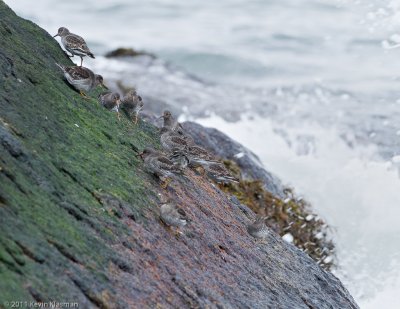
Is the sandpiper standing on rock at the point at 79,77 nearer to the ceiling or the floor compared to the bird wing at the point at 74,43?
nearer to the floor

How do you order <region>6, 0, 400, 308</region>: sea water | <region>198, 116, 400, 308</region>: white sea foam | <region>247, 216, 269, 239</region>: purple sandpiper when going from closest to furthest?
<region>247, 216, 269, 239</region>: purple sandpiper
<region>198, 116, 400, 308</region>: white sea foam
<region>6, 0, 400, 308</region>: sea water

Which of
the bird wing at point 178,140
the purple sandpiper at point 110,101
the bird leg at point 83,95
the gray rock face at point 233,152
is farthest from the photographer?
the gray rock face at point 233,152

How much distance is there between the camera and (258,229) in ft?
32.3

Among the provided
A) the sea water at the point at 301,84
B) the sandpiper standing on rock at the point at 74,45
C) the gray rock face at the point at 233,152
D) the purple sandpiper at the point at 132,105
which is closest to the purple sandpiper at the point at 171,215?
the purple sandpiper at the point at 132,105

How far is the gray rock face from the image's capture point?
54.8 ft

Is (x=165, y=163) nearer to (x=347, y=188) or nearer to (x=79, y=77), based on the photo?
(x=79, y=77)

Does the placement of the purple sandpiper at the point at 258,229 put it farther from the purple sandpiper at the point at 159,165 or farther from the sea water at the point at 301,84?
the sea water at the point at 301,84

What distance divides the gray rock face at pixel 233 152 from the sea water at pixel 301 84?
1.62 m

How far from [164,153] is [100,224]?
95.0 inches

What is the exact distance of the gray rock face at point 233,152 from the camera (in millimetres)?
16703

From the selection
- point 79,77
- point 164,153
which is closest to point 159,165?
point 164,153

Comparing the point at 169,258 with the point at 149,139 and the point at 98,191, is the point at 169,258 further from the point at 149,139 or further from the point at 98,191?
the point at 149,139

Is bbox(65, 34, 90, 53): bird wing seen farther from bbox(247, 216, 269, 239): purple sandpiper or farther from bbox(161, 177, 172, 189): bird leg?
bbox(247, 216, 269, 239): purple sandpiper

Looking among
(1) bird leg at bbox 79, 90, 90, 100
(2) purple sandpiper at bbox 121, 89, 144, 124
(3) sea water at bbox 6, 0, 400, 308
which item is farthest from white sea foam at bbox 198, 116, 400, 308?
(1) bird leg at bbox 79, 90, 90, 100
